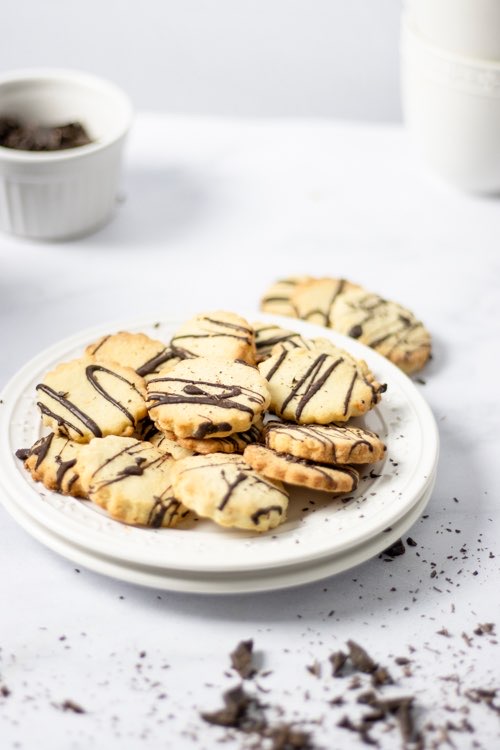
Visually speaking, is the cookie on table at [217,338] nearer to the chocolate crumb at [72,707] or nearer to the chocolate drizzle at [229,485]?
the chocolate drizzle at [229,485]

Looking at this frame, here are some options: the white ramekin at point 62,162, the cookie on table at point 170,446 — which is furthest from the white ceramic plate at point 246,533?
the white ramekin at point 62,162

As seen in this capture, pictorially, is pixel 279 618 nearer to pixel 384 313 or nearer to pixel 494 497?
pixel 494 497

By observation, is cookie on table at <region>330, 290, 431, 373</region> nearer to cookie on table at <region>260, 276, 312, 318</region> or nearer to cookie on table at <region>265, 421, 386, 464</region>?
cookie on table at <region>260, 276, 312, 318</region>

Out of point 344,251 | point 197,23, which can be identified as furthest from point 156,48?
point 344,251

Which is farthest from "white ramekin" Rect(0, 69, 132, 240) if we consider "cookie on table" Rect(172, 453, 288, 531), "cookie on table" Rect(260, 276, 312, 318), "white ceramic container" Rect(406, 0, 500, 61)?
"cookie on table" Rect(172, 453, 288, 531)

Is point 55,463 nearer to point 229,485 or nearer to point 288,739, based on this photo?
point 229,485

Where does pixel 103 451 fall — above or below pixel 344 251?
above

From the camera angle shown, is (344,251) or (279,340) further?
(344,251)
